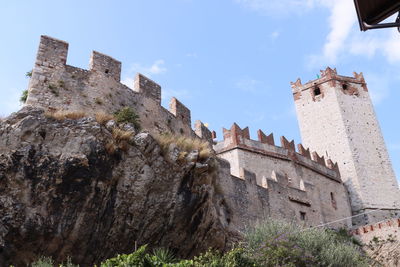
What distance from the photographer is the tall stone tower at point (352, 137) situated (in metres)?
28.0

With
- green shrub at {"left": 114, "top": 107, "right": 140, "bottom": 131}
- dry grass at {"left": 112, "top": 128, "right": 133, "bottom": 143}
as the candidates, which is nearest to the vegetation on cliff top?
dry grass at {"left": 112, "top": 128, "right": 133, "bottom": 143}

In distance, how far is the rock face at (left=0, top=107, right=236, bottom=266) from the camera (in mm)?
10344

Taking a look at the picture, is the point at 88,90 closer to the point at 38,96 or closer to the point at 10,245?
the point at 38,96

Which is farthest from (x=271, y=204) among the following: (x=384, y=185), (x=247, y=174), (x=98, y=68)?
(x=384, y=185)

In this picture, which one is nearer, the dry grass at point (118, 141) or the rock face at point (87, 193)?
the rock face at point (87, 193)

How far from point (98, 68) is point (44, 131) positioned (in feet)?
12.1

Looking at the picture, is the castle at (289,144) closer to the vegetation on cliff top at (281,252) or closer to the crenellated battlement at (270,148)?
the crenellated battlement at (270,148)

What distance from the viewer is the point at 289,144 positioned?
2616 centimetres

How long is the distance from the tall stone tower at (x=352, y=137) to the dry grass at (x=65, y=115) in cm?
1980

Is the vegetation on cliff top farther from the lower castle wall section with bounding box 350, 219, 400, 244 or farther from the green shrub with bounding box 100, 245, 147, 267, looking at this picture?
the lower castle wall section with bounding box 350, 219, 400, 244

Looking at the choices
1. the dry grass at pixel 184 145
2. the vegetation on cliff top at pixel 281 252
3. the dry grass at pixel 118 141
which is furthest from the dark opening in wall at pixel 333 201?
the dry grass at pixel 118 141

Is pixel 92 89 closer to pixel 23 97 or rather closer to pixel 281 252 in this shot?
pixel 23 97

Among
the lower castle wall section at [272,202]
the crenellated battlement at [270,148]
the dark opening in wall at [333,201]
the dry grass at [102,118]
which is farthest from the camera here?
the dark opening in wall at [333,201]

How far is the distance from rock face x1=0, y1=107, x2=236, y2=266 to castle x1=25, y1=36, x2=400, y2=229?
6.05ft
